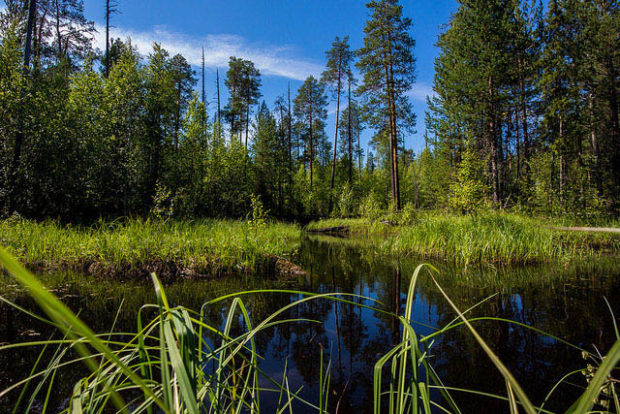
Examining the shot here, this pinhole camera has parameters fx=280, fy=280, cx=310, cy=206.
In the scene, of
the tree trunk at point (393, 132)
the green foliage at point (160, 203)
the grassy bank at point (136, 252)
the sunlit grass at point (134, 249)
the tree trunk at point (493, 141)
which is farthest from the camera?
the tree trunk at point (393, 132)

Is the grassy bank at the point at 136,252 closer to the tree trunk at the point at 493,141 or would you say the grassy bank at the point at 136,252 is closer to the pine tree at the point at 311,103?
the tree trunk at the point at 493,141

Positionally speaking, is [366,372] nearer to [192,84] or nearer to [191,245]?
[191,245]

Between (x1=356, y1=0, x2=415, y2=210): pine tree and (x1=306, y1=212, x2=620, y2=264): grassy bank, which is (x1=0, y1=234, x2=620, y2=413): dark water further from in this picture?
(x1=356, y1=0, x2=415, y2=210): pine tree

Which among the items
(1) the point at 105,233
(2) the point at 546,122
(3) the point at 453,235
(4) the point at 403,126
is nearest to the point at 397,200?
(4) the point at 403,126

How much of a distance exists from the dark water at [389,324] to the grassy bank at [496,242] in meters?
0.96

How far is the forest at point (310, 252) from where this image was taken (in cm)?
108

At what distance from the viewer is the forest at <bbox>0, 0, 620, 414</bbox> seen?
1.08 m

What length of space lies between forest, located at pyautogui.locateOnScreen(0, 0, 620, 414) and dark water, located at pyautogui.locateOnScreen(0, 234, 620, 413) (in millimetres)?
29

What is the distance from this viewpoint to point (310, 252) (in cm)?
930

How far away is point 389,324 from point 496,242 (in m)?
5.00

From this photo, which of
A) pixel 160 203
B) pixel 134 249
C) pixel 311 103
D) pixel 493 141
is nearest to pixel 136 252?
pixel 134 249

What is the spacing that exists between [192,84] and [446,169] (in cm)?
2539

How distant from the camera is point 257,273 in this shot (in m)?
6.01

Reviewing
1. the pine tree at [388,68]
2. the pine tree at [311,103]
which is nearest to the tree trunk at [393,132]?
the pine tree at [388,68]
